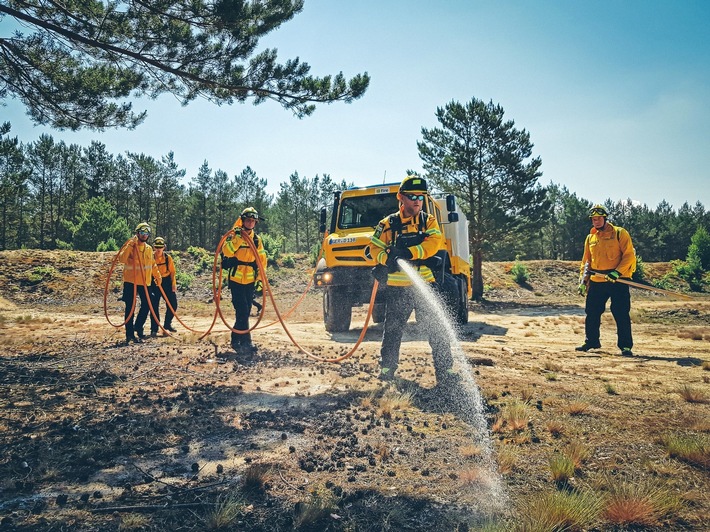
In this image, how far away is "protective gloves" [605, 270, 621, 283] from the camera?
7.73 meters

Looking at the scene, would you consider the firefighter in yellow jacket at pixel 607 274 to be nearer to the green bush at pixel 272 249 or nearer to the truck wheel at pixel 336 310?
the truck wheel at pixel 336 310

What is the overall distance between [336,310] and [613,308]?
5.70m

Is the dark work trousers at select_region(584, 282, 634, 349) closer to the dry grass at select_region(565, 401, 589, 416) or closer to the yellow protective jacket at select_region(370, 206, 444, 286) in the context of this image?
the dry grass at select_region(565, 401, 589, 416)

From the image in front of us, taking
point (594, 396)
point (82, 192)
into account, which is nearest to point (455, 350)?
point (594, 396)

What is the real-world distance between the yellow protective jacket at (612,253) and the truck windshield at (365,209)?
4.14 metres

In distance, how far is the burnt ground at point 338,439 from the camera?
8.46ft

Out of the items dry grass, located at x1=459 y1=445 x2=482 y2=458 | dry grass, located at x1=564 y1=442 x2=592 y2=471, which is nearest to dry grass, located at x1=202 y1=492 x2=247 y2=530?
dry grass, located at x1=459 y1=445 x2=482 y2=458

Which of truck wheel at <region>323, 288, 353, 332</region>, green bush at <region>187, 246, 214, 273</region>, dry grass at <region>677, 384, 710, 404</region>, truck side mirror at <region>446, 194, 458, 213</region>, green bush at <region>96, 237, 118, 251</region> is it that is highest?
green bush at <region>96, 237, 118, 251</region>

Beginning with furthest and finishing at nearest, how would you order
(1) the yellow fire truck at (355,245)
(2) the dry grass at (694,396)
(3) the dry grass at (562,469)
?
(1) the yellow fire truck at (355,245), (2) the dry grass at (694,396), (3) the dry grass at (562,469)

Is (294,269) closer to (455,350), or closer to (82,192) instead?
(455,350)

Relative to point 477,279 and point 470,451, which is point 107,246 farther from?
point 470,451

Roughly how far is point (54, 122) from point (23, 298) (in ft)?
49.6

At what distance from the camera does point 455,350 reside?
8133 mm

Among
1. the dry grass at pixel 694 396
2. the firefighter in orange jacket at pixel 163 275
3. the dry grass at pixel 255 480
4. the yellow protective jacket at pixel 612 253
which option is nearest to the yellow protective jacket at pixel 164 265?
the firefighter in orange jacket at pixel 163 275
